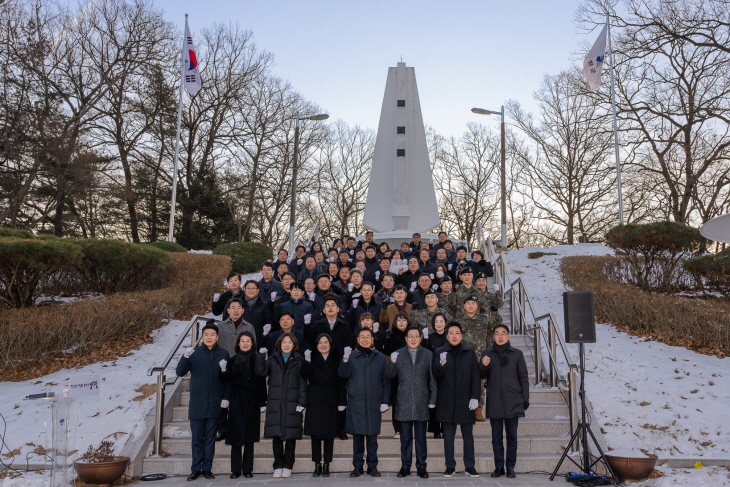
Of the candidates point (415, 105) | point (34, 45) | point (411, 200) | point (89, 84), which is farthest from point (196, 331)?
point (89, 84)

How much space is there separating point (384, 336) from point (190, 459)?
2.58m

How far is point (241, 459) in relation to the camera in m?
5.91

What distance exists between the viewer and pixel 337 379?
5.93 m

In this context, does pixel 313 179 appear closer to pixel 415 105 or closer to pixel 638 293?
pixel 415 105

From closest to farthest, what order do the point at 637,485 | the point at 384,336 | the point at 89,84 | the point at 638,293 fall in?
the point at 637,485 → the point at 384,336 → the point at 638,293 → the point at 89,84

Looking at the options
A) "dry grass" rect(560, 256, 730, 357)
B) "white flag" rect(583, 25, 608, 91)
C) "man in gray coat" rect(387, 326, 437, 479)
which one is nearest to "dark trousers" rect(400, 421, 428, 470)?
"man in gray coat" rect(387, 326, 437, 479)

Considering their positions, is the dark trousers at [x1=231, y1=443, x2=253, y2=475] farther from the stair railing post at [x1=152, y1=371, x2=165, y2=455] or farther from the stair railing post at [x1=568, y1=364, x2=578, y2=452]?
the stair railing post at [x1=568, y1=364, x2=578, y2=452]

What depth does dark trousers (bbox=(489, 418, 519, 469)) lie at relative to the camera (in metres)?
5.64

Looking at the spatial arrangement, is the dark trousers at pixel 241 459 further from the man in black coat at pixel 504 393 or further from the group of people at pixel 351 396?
the man in black coat at pixel 504 393

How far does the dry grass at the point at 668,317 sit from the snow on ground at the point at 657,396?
0.69 ft

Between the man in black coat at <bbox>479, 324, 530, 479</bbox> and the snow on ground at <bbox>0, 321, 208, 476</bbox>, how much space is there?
12.6 ft

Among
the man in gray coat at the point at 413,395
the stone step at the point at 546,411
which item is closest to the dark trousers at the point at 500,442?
the man in gray coat at the point at 413,395

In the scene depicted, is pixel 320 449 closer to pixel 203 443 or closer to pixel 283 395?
pixel 283 395

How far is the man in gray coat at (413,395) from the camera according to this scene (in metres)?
5.74
